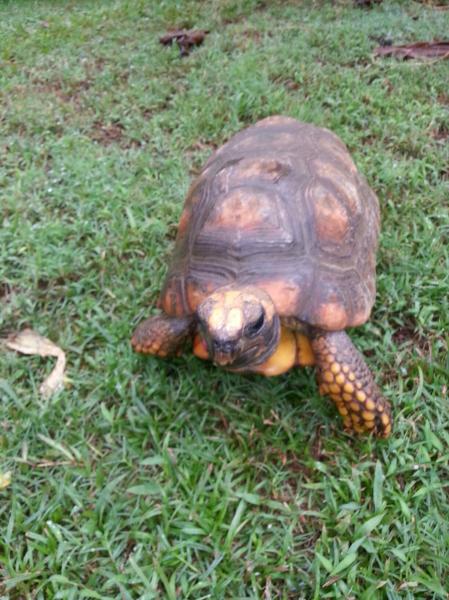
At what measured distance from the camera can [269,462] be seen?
2.22 metres

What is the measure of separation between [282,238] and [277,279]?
19 cm

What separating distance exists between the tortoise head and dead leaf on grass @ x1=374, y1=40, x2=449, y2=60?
13.0 ft

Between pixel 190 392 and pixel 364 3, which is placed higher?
pixel 364 3

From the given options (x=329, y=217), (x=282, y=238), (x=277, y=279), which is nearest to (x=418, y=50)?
(x=329, y=217)

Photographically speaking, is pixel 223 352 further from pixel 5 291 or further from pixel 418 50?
pixel 418 50

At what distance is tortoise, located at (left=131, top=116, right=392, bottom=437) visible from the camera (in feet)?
6.83

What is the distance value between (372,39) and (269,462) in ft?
15.6

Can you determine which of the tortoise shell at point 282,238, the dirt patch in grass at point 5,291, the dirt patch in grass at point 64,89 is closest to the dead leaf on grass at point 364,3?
the dirt patch in grass at point 64,89

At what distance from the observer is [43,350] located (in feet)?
8.72

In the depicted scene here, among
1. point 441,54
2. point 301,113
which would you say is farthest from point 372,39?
point 301,113

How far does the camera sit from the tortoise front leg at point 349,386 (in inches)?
86.3

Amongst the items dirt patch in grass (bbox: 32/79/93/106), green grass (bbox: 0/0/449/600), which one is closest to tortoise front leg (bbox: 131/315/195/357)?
green grass (bbox: 0/0/449/600)

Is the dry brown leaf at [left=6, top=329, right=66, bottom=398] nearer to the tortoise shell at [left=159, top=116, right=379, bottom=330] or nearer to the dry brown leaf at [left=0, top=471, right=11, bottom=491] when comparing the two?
the dry brown leaf at [left=0, top=471, right=11, bottom=491]

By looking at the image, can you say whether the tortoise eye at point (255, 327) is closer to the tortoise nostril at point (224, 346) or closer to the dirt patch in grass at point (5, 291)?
the tortoise nostril at point (224, 346)
